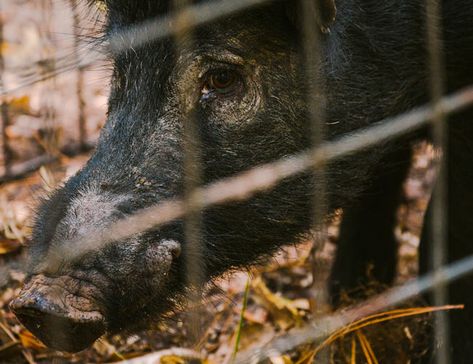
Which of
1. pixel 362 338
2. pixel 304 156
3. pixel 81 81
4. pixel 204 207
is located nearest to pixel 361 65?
pixel 304 156

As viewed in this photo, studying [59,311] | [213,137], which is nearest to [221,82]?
[213,137]

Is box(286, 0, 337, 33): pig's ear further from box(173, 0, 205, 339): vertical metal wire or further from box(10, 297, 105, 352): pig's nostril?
box(10, 297, 105, 352): pig's nostril

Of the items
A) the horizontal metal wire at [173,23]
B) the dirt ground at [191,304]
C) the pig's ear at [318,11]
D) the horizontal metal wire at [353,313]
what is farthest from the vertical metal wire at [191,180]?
the horizontal metal wire at [353,313]

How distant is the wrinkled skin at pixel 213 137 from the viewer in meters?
2.25

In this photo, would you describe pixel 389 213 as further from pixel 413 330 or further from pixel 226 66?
pixel 226 66

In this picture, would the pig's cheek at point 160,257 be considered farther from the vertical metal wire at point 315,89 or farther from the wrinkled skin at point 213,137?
the vertical metal wire at point 315,89

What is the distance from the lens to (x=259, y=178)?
8.86 ft

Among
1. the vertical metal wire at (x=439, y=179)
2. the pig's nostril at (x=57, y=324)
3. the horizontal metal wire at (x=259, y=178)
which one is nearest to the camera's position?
the pig's nostril at (x=57, y=324)

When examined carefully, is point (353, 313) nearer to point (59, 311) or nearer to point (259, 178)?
point (259, 178)

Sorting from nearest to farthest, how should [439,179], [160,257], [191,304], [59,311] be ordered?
[59,311]
[160,257]
[191,304]
[439,179]

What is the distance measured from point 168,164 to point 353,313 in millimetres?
1097

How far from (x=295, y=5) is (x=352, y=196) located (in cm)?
77

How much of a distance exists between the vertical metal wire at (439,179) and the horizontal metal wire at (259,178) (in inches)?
2.2

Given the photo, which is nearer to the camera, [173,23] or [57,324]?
[57,324]
